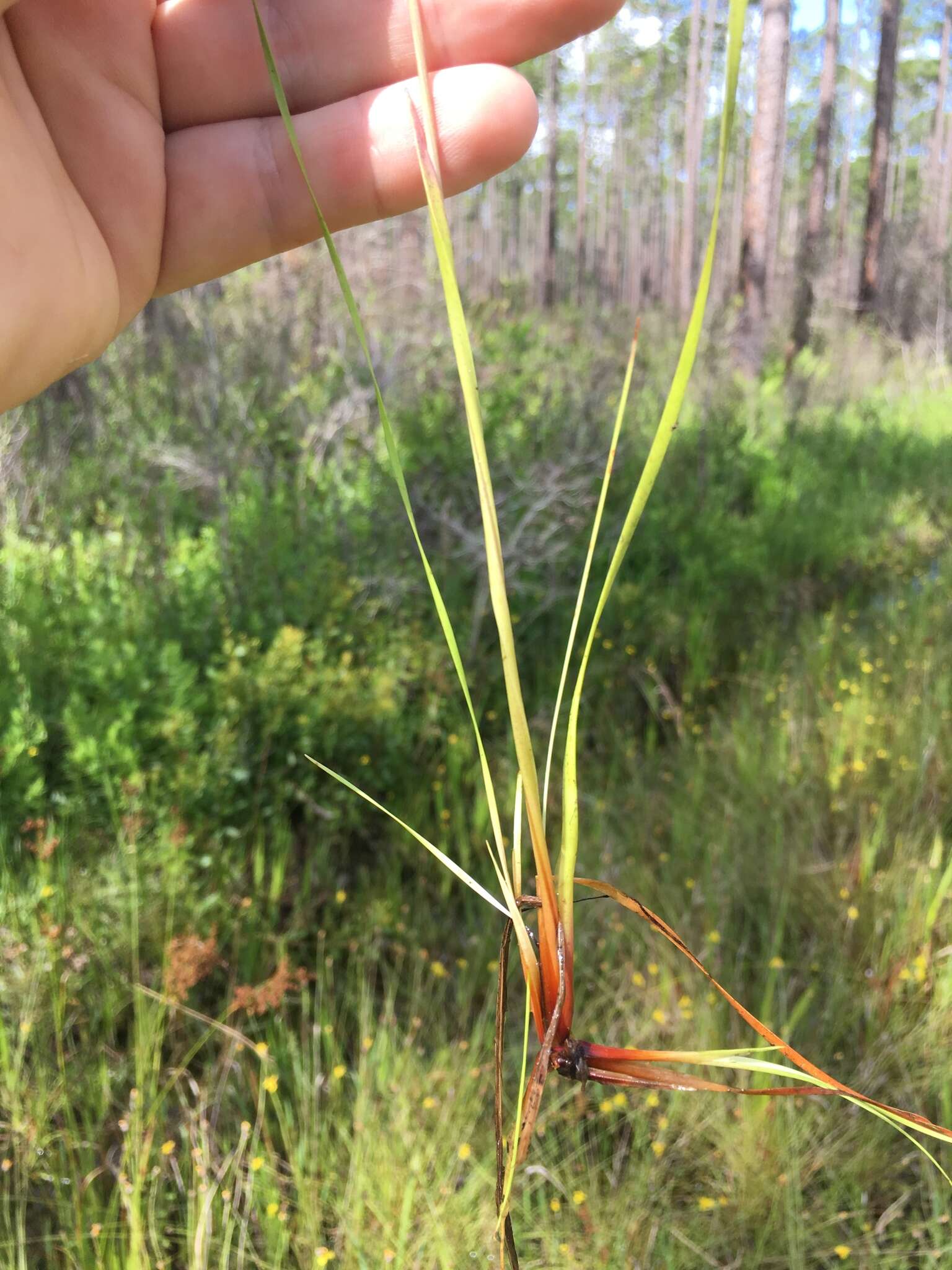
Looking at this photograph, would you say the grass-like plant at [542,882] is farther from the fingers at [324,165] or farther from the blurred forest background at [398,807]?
the blurred forest background at [398,807]

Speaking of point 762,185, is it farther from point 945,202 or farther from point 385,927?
point 945,202

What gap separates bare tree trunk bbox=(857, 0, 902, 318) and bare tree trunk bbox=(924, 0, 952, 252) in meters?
2.83

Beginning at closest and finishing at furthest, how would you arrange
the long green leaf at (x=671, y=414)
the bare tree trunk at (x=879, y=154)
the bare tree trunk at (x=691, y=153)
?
1. the long green leaf at (x=671, y=414)
2. the bare tree trunk at (x=879, y=154)
3. the bare tree trunk at (x=691, y=153)

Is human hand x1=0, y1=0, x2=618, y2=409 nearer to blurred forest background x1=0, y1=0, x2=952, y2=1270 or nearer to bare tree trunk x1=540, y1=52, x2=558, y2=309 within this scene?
blurred forest background x1=0, y1=0, x2=952, y2=1270

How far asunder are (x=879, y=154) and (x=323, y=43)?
48.4 feet

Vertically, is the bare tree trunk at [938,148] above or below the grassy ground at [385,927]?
above

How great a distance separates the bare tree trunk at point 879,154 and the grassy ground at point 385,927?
12.6 meters

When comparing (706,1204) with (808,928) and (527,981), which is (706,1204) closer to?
(808,928)

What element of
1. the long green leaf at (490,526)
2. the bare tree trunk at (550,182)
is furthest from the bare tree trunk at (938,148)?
the long green leaf at (490,526)

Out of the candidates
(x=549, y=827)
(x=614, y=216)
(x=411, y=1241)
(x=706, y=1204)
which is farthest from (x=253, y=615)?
(x=614, y=216)

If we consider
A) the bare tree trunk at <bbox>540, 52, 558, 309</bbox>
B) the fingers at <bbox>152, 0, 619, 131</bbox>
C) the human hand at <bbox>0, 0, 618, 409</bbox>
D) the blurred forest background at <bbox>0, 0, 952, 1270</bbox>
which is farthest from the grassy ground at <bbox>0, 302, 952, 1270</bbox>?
the bare tree trunk at <bbox>540, 52, 558, 309</bbox>

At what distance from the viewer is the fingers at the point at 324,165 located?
95 centimetres

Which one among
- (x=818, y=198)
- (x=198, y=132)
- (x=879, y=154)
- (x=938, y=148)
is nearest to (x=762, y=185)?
(x=818, y=198)

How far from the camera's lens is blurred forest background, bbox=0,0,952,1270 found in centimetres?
142
